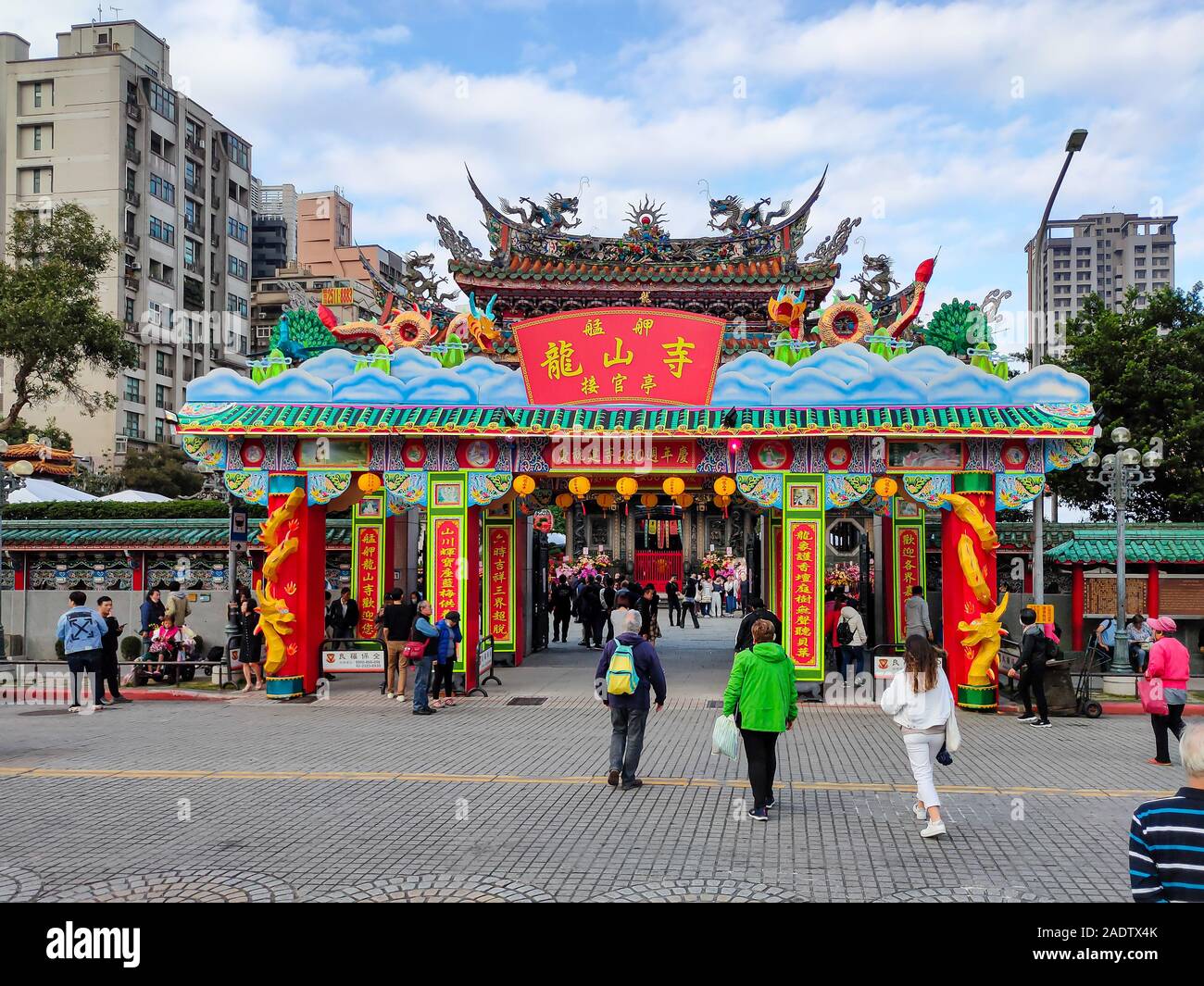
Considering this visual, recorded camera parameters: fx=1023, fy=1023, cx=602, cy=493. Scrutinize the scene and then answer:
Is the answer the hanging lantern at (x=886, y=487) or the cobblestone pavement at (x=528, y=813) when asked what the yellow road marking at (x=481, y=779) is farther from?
the hanging lantern at (x=886, y=487)

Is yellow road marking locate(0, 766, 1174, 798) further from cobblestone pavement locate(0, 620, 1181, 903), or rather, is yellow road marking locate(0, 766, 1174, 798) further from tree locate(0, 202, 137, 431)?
tree locate(0, 202, 137, 431)

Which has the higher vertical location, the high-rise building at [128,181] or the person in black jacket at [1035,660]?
the high-rise building at [128,181]

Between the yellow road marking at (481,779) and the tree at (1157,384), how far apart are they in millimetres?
16225

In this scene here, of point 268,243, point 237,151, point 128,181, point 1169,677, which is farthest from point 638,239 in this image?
point 268,243

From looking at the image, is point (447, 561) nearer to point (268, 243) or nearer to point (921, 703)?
point (921, 703)

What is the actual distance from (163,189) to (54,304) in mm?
36554

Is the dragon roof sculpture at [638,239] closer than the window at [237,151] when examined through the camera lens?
Yes

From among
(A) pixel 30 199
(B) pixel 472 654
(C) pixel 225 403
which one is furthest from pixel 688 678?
(A) pixel 30 199

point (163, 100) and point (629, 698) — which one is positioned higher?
point (163, 100)

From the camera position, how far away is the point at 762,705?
28.1 ft

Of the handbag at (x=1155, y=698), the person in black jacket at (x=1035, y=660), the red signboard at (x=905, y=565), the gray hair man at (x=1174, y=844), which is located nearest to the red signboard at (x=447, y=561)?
the person in black jacket at (x=1035, y=660)

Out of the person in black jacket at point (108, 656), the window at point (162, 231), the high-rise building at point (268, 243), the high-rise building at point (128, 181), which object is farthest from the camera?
the high-rise building at point (268, 243)

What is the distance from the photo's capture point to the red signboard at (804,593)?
1579 centimetres
